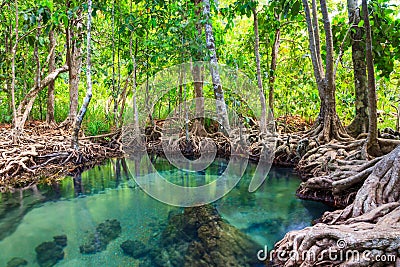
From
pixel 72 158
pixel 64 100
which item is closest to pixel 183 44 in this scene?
pixel 72 158

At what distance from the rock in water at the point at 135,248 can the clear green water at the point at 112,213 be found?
0.06m

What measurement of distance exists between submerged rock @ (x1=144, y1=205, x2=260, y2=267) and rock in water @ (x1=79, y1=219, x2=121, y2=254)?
552 millimetres

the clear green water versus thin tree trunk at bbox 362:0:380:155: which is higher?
thin tree trunk at bbox 362:0:380:155

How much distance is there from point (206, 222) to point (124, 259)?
3.75 ft

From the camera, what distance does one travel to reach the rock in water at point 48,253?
114 inches

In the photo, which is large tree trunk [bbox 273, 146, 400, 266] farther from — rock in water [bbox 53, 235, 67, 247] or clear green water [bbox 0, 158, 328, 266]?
rock in water [bbox 53, 235, 67, 247]

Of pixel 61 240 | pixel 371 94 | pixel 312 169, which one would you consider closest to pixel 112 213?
pixel 61 240

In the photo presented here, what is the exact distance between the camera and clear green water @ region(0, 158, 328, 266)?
10.4 feet

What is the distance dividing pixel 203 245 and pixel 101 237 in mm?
1160

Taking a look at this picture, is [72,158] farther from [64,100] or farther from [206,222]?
[64,100]

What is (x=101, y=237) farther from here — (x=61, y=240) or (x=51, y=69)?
(x=51, y=69)

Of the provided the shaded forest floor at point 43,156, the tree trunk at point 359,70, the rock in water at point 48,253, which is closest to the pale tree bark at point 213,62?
the tree trunk at point 359,70

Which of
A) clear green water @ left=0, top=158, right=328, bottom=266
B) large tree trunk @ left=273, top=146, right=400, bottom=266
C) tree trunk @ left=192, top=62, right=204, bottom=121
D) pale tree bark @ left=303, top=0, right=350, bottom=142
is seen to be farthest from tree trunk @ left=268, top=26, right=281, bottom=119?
large tree trunk @ left=273, top=146, right=400, bottom=266

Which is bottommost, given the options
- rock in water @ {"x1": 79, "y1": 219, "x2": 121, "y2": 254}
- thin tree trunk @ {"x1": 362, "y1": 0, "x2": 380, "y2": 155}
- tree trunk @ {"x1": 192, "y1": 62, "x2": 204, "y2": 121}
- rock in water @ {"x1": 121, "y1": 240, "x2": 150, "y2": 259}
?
rock in water @ {"x1": 121, "y1": 240, "x2": 150, "y2": 259}
